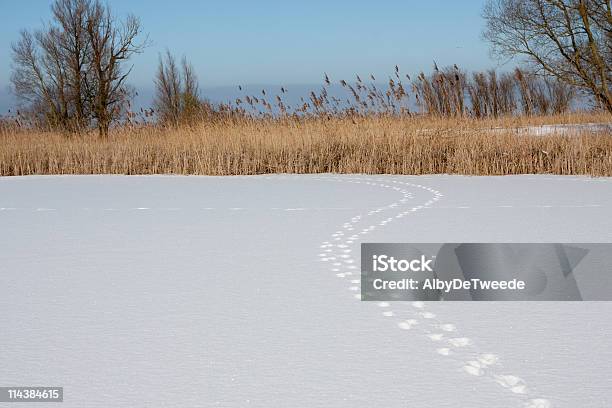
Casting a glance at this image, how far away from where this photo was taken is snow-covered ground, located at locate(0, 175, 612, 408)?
1895 mm

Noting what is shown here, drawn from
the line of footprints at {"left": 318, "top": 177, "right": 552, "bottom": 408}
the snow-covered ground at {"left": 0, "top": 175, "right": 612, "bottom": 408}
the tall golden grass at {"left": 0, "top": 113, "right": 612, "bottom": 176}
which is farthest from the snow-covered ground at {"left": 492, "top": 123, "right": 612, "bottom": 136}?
the line of footprints at {"left": 318, "top": 177, "right": 552, "bottom": 408}

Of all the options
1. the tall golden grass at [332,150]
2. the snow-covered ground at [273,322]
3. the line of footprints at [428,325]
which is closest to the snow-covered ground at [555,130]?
the tall golden grass at [332,150]

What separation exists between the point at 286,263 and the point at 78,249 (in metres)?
1.24

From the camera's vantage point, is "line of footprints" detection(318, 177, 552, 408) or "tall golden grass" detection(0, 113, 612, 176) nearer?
"line of footprints" detection(318, 177, 552, 408)

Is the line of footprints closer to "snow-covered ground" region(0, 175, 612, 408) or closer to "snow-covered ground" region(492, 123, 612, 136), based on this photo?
"snow-covered ground" region(0, 175, 612, 408)

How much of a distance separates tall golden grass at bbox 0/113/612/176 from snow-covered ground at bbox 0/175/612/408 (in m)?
3.09

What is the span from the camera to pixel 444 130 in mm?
8484

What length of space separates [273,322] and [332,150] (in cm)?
619

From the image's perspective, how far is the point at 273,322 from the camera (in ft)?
8.14

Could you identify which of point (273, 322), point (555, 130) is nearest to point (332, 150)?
point (555, 130)

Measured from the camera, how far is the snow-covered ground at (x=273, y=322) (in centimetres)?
189

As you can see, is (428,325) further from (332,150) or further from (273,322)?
(332,150)

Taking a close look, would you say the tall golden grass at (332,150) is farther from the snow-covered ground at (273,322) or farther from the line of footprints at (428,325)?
the line of footprints at (428,325)

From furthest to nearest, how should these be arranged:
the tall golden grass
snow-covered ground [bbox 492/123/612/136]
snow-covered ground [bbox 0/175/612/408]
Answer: snow-covered ground [bbox 492/123/612/136], the tall golden grass, snow-covered ground [bbox 0/175/612/408]
